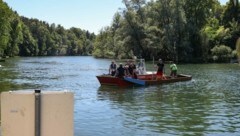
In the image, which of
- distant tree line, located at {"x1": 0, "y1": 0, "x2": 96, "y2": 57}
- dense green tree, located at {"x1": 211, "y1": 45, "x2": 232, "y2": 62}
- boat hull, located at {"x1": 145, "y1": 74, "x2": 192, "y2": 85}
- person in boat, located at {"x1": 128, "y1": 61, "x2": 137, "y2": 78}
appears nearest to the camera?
person in boat, located at {"x1": 128, "y1": 61, "x2": 137, "y2": 78}

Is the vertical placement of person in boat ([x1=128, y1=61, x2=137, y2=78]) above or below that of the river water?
above

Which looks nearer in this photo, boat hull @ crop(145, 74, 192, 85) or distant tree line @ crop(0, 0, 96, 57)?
boat hull @ crop(145, 74, 192, 85)

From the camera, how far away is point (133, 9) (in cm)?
8494

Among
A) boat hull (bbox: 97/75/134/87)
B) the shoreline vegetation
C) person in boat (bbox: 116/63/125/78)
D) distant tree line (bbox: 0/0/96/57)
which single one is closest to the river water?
boat hull (bbox: 97/75/134/87)

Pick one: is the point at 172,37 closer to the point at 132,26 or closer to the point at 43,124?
the point at 132,26

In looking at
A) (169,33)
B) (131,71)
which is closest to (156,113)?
(131,71)

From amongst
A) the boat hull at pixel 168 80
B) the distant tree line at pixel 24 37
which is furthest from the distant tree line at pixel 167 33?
the boat hull at pixel 168 80

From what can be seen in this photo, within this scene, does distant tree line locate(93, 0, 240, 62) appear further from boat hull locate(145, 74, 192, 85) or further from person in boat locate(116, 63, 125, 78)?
person in boat locate(116, 63, 125, 78)

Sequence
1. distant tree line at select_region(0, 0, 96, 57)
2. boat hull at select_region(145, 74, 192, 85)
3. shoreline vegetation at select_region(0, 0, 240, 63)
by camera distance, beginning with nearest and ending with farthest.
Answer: boat hull at select_region(145, 74, 192, 85) < distant tree line at select_region(0, 0, 96, 57) < shoreline vegetation at select_region(0, 0, 240, 63)

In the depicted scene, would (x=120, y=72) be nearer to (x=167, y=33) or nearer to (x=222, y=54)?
(x=167, y=33)

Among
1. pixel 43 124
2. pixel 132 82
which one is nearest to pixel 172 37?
pixel 132 82

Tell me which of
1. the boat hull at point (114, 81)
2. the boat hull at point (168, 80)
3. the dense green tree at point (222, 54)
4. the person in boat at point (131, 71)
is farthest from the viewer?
the dense green tree at point (222, 54)

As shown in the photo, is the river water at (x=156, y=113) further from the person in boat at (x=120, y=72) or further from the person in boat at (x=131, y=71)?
the person in boat at (x=131, y=71)

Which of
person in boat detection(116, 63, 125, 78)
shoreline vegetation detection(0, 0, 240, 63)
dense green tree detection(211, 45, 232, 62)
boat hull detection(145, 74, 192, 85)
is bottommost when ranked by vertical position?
boat hull detection(145, 74, 192, 85)
